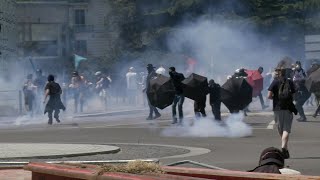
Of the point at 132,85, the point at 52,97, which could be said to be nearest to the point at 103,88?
the point at 132,85

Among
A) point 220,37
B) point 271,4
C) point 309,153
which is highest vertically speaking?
point 271,4

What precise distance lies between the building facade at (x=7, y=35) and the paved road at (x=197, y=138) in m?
Result: 18.6

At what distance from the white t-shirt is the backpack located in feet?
62.2

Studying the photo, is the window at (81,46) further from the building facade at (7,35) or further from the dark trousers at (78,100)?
the dark trousers at (78,100)

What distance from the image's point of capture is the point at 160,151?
575 inches

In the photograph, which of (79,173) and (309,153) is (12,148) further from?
(79,173)

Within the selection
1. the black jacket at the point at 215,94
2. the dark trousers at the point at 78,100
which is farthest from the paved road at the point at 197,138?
the dark trousers at the point at 78,100

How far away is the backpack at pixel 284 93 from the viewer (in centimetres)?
1309

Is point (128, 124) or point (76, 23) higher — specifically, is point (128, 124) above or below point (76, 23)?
below

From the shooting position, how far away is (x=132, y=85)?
32.4 meters

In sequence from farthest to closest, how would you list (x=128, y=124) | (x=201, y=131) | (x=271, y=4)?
(x=271, y=4)
(x=128, y=124)
(x=201, y=131)

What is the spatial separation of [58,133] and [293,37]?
39708 millimetres

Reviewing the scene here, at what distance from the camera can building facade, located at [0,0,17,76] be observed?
43.2 meters

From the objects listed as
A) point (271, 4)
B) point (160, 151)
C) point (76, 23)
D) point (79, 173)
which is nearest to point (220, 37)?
point (271, 4)
